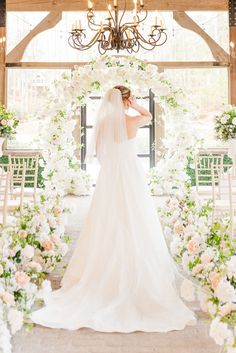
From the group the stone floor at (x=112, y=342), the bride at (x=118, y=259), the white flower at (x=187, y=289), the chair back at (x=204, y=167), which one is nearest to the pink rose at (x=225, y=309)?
the white flower at (x=187, y=289)

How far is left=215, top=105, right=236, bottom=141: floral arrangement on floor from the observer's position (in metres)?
8.05

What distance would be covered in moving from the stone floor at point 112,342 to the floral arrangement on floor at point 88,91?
4.17 metres

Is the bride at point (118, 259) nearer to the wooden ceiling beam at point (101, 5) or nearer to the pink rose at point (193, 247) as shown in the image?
the pink rose at point (193, 247)

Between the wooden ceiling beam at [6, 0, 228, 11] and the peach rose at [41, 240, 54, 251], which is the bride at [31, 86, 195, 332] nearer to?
the peach rose at [41, 240, 54, 251]

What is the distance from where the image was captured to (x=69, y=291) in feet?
11.3

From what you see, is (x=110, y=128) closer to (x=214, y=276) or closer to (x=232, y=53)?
(x=214, y=276)

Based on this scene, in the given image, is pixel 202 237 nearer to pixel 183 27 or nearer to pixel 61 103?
pixel 61 103

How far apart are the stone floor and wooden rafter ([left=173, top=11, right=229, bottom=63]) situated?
8.35 meters

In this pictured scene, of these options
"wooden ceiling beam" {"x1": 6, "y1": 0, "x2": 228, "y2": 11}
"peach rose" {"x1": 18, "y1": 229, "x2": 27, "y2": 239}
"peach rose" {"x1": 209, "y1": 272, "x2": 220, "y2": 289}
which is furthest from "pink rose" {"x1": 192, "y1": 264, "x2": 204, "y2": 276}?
"wooden ceiling beam" {"x1": 6, "y1": 0, "x2": 228, "y2": 11}

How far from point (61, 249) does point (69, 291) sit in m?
0.52

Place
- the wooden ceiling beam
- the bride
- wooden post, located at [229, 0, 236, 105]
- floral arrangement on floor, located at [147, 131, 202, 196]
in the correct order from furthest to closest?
the wooden ceiling beam
wooden post, located at [229, 0, 236, 105]
floral arrangement on floor, located at [147, 131, 202, 196]
the bride

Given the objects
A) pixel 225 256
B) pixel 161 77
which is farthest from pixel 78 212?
pixel 225 256

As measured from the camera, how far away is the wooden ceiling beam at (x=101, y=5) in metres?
10.1

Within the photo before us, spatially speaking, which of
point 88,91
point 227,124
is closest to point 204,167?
point 227,124
